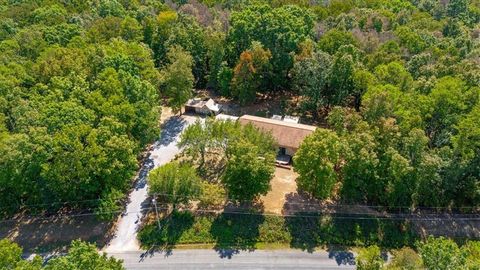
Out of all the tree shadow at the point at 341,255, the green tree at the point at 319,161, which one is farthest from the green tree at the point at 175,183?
the tree shadow at the point at 341,255

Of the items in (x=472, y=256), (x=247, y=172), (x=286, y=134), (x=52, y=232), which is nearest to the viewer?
(x=472, y=256)

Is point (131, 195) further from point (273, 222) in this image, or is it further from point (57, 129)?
point (273, 222)

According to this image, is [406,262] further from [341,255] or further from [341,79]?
[341,79]

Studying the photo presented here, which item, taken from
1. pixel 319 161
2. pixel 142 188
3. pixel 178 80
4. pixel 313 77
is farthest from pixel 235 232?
pixel 313 77

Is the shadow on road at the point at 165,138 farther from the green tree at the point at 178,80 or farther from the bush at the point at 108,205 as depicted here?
the bush at the point at 108,205

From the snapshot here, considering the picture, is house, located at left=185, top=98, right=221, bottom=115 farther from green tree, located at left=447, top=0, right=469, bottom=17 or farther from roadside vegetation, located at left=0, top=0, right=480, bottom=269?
green tree, located at left=447, top=0, right=469, bottom=17
